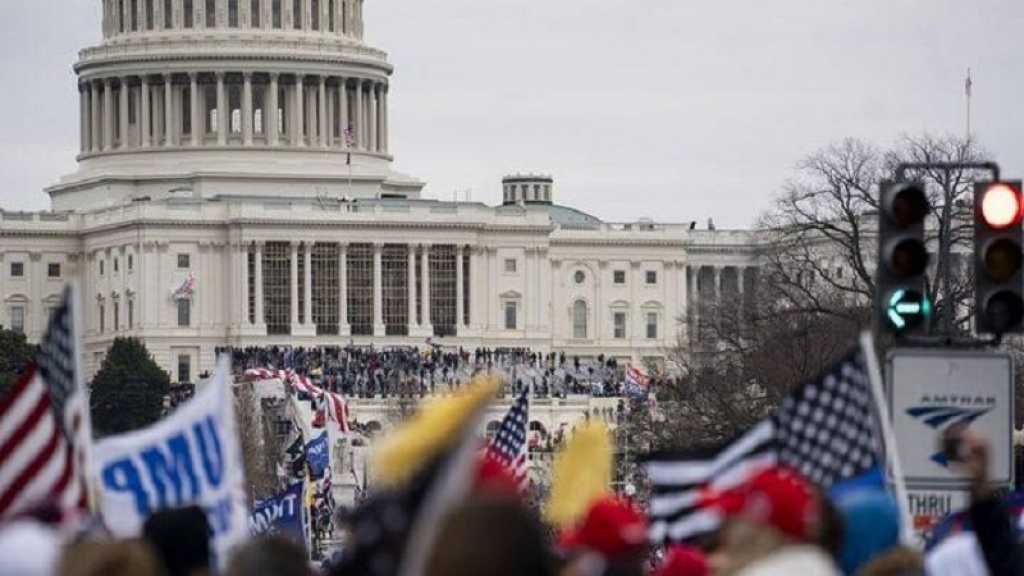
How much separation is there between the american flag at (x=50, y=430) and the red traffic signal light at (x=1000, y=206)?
6587 millimetres

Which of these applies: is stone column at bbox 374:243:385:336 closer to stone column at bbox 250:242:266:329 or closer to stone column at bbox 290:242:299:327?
stone column at bbox 290:242:299:327

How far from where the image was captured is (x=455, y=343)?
192000mm

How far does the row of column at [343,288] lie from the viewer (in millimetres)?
191625

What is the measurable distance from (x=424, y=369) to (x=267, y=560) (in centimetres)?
15114

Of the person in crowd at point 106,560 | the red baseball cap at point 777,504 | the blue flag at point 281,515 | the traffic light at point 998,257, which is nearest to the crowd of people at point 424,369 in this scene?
the blue flag at point 281,515

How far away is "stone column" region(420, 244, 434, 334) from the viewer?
636ft

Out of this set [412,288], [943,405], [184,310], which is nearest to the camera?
[943,405]

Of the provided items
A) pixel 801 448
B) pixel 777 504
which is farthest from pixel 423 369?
pixel 777 504

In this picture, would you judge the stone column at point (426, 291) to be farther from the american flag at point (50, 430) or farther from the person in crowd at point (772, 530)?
the person in crowd at point (772, 530)

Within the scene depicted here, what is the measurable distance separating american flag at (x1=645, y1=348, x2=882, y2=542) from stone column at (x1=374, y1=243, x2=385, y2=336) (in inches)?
6775

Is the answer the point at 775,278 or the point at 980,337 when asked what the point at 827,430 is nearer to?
the point at 980,337

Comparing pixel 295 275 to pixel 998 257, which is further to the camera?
pixel 295 275

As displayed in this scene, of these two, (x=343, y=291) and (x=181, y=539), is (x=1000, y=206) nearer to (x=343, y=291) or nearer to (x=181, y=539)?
(x=181, y=539)

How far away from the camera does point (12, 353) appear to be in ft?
546
